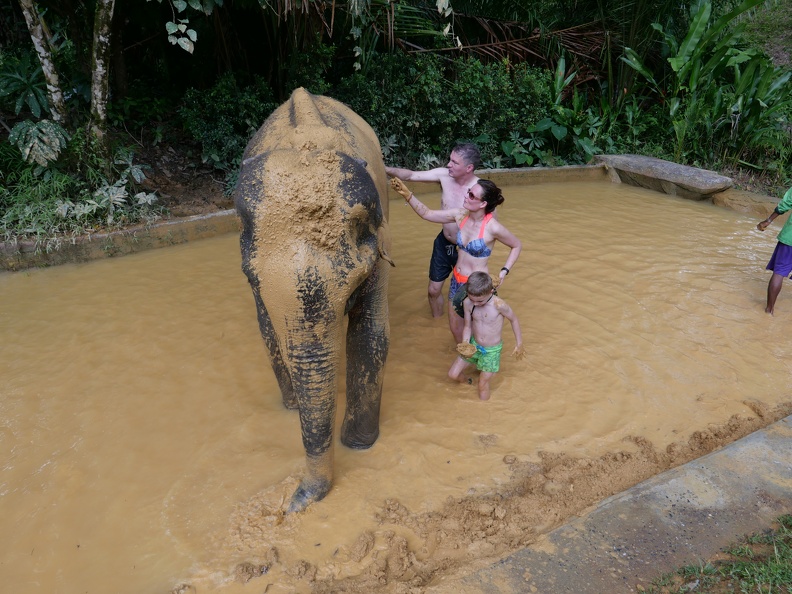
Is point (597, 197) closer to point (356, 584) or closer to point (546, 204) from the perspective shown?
point (546, 204)

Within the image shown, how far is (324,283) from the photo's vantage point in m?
2.10

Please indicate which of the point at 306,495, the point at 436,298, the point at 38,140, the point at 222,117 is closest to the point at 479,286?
the point at 436,298

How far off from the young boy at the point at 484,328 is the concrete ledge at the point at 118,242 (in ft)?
8.12

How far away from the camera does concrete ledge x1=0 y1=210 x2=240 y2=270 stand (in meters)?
5.21

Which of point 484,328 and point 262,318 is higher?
point 262,318

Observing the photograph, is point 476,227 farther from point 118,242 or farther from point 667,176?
point 667,176

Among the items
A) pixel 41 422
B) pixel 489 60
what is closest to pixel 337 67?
pixel 489 60

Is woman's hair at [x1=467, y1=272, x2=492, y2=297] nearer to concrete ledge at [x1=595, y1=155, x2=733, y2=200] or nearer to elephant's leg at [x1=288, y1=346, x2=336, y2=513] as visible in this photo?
elephant's leg at [x1=288, y1=346, x2=336, y2=513]

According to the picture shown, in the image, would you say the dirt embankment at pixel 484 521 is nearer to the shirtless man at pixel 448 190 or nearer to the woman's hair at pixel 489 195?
the shirtless man at pixel 448 190

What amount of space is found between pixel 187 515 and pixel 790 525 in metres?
2.78

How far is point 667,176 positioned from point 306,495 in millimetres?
7577

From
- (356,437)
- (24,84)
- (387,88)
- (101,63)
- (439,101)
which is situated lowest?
(356,437)

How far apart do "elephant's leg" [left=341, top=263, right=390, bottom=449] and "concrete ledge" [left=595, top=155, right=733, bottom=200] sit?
22.3 feet

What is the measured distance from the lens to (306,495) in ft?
8.91
